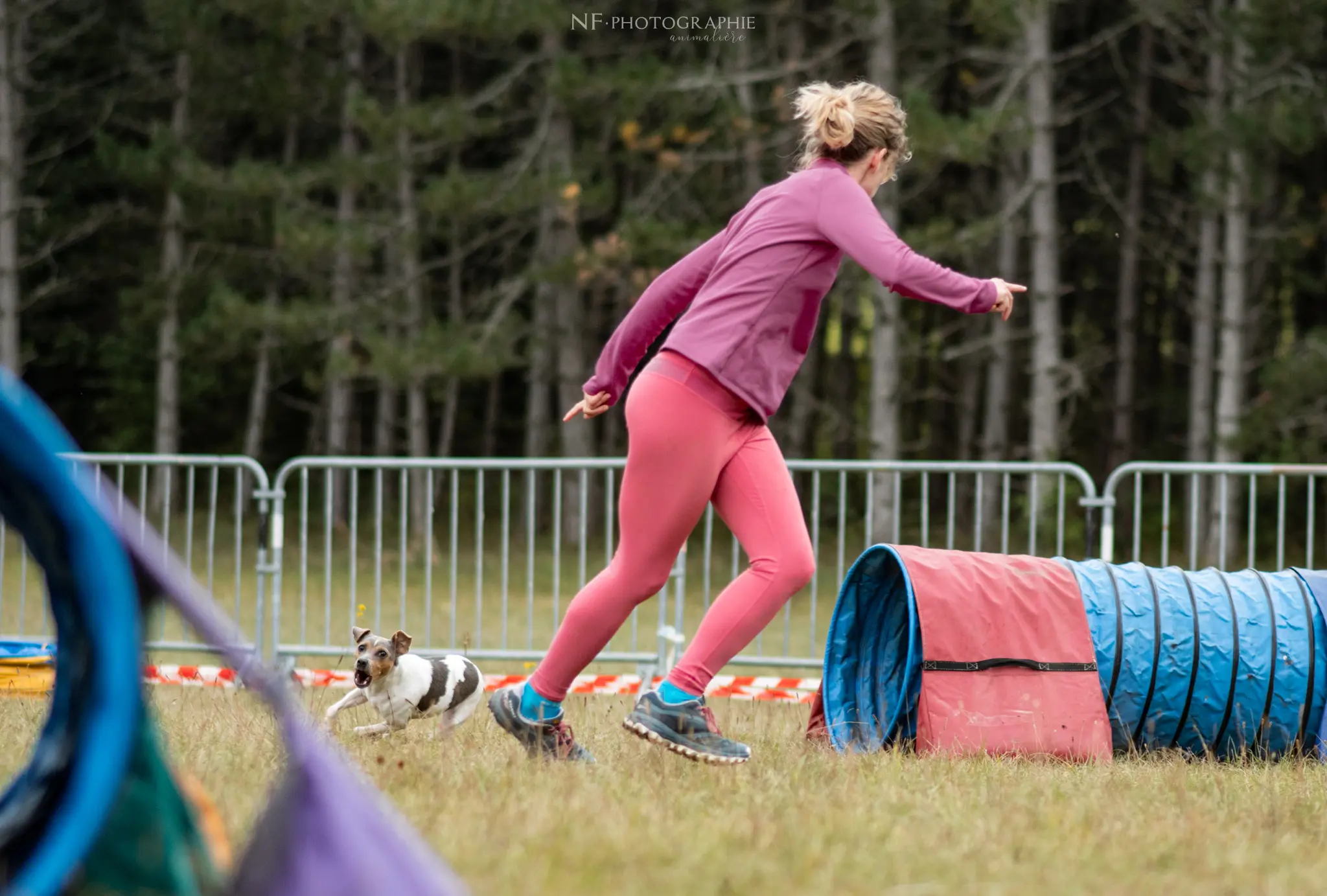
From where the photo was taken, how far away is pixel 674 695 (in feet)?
12.7

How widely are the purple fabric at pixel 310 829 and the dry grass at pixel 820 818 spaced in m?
0.30

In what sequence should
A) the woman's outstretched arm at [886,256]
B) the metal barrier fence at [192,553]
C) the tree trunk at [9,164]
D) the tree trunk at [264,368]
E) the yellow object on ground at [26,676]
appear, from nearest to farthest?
the woman's outstretched arm at [886,256], the yellow object on ground at [26,676], the metal barrier fence at [192,553], the tree trunk at [9,164], the tree trunk at [264,368]

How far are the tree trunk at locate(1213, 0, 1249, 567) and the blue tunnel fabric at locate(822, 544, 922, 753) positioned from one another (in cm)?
1151

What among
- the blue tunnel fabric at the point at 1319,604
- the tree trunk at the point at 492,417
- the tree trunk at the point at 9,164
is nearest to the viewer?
the blue tunnel fabric at the point at 1319,604

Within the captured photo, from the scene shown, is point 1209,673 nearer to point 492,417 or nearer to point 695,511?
point 695,511

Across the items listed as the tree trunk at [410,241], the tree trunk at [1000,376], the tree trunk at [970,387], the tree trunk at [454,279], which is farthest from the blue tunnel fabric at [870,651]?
the tree trunk at [970,387]

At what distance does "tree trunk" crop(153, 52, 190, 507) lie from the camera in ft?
68.2

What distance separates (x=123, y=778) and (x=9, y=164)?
59.4ft

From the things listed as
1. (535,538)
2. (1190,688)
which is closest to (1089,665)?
(1190,688)

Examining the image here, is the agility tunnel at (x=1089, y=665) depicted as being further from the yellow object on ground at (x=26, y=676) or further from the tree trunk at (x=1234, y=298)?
the tree trunk at (x=1234, y=298)

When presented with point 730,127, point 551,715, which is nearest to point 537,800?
point 551,715

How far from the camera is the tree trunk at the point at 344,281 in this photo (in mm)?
17047

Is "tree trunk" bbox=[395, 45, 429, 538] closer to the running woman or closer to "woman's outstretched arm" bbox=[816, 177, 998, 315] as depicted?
the running woman

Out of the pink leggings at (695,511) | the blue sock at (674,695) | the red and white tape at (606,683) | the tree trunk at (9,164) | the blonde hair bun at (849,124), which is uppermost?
the tree trunk at (9,164)
